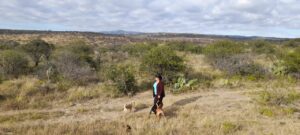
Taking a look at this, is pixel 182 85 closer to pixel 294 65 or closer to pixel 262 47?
pixel 294 65

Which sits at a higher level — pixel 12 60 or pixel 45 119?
pixel 12 60

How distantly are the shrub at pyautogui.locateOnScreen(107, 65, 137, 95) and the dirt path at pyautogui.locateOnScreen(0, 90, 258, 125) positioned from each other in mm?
600

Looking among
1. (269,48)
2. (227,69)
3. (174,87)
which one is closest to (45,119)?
(174,87)

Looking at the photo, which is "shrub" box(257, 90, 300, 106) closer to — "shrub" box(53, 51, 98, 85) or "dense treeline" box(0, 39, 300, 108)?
"dense treeline" box(0, 39, 300, 108)

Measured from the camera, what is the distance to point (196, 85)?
18281 mm

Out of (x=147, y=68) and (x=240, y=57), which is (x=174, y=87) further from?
(x=240, y=57)

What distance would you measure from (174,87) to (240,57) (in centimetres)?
883

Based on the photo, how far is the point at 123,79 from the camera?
55.7 ft

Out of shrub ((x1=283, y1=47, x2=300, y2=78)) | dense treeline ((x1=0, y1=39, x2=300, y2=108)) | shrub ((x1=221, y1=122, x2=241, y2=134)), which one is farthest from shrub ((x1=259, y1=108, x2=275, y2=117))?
shrub ((x1=283, y1=47, x2=300, y2=78))

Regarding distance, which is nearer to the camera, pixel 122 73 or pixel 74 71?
pixel 122 73

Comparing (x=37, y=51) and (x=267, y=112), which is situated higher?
(x=37, y=51)

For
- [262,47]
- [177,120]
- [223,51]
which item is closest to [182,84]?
[177,120]

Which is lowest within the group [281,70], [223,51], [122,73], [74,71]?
[281,70]

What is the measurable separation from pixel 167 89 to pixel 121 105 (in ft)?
Result: 12.7
